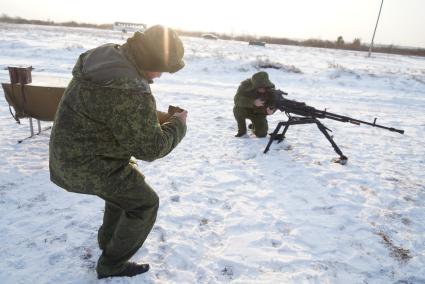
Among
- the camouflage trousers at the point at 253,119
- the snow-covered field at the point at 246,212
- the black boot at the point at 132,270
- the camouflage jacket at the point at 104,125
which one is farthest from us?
the camouflage trousers at the point at 253,119

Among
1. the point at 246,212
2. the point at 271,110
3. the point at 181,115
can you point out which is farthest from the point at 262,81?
the point at 181,115

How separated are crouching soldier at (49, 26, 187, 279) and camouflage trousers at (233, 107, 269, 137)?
13.5ft

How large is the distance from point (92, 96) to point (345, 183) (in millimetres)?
4044

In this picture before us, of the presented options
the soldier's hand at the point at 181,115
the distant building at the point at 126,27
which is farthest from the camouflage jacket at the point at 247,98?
the distant building at the point at 126,27

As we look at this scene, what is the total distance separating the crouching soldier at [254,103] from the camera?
582cm

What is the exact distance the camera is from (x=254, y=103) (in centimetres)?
588

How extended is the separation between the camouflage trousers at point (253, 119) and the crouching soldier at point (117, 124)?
4.11 meters

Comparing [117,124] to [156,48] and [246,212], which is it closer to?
[156,48]

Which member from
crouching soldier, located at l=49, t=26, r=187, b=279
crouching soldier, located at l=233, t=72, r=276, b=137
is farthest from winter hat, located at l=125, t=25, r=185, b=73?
crouching soldier, located at l=233, t=72, r=276, b=137

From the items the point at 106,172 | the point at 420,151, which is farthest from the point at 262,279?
the point at 420,151

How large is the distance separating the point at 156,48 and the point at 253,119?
182 inches

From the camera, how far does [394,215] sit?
13.3ft

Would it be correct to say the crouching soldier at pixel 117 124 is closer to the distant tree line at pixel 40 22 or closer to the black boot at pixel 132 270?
the black boot at pixel 132 270

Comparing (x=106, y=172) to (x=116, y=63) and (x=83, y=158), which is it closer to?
(x=83, y=158)
